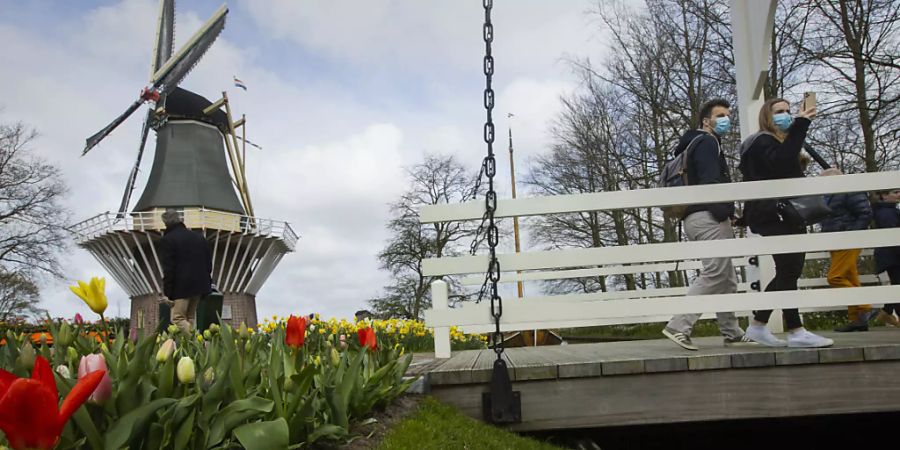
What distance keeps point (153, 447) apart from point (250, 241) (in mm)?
24916

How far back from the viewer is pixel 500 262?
3.59 meters

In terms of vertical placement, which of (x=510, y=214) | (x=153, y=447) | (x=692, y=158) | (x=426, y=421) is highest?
(x=692, y=158)

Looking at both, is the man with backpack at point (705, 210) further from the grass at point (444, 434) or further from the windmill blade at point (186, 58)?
the windmill blade at point (186, 58)

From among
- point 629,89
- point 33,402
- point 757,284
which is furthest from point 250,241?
point 33,402

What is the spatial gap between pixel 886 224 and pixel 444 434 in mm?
5772

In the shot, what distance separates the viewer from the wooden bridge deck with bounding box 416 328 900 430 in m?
3.63

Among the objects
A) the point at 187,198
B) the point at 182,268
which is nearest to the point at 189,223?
the point at 187,198

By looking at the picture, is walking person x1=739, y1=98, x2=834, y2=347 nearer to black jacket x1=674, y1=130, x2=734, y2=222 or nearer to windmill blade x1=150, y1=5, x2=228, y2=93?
black jacket x1=674, y1=130, x2=734, y2=222

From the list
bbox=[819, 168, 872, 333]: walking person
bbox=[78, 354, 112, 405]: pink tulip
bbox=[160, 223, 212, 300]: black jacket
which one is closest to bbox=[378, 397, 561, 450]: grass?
bbox=[78, 354, 112, 405]: pink tulip

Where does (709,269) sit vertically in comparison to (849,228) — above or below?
below

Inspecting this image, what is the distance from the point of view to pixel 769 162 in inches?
169

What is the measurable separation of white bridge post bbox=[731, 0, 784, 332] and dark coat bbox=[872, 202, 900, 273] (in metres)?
1.24

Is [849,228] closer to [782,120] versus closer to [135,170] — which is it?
[782,120]

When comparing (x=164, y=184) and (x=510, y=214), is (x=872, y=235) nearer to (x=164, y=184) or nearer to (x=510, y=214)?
(x=510, y=214)
